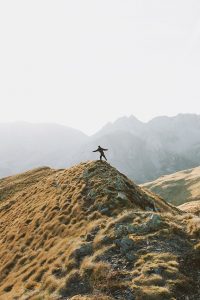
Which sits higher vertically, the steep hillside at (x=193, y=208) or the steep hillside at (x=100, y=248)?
the steep hillside at (x=100, y=248)

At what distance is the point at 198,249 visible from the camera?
24.8m

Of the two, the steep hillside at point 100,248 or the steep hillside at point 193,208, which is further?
the steep hillside at point 193,208

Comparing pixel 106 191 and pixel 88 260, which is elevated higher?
pixel 106 191

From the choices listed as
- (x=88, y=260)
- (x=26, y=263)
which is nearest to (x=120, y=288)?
(x=88, y=260)

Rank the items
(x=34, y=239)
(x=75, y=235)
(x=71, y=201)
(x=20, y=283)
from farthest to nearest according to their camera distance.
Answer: (x=71, y=201), (x=34, y=239), (x=75, y=235), (x=20, y=283)

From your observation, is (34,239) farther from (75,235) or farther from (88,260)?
(88,260)

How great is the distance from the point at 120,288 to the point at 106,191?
16.1m

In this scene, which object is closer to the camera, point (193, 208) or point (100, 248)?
point (100, 248)

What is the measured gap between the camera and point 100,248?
2695 centimetres

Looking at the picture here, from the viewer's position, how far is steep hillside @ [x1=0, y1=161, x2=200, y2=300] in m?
22.1

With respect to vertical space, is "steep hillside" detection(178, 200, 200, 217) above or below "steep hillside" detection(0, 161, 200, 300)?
below

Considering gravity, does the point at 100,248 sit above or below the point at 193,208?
above

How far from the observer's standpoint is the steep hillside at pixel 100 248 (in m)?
22.1

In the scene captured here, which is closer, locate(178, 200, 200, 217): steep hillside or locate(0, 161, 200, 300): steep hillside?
locate(0, 161, 200, 300): steep hillside
